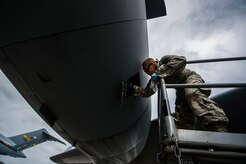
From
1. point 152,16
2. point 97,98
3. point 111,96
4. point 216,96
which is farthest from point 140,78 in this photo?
point 216,96

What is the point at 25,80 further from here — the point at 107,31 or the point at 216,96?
the point at 216,96

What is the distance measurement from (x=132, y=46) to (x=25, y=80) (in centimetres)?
108

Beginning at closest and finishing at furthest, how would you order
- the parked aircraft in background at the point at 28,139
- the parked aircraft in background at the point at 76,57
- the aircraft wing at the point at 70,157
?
1. the parked aircraft in background at the point at 76,57
2. the aircraft wing at the point at 70,157
3. the parked aircraft in background at the point at 28,139

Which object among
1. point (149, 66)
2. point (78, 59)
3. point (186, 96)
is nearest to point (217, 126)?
point (186, 96)

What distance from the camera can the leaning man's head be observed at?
2607 mm

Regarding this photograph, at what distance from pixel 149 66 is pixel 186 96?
25.2 inches

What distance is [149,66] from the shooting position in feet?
8.63

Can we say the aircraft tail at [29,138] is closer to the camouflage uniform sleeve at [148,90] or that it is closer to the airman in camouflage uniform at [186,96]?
the airman in camouflage uniform at [186,96]

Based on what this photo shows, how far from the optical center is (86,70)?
5.76 ft

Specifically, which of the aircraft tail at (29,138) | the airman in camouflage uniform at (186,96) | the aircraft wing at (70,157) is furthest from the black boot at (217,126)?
the aircraft tail at (29,138)

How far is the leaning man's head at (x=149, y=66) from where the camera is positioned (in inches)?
103

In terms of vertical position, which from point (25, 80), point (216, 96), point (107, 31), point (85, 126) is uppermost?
point (107, 31)

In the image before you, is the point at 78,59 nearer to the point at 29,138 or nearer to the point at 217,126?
the point at 217,126

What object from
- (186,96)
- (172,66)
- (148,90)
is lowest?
(186,96)
